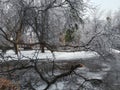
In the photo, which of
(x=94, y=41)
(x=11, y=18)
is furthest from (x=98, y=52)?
(x=11, y=18)

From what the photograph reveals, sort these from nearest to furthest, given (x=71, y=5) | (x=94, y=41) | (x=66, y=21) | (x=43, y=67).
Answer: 1. (x=94, y=41)
2. (x=43, y=67)
3. (x=71, y=5)
4. (x=66, y=21)

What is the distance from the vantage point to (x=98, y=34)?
6.32 metres

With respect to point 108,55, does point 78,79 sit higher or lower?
lower

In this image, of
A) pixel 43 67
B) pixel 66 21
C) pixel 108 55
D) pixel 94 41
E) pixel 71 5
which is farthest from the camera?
pixel 66 21

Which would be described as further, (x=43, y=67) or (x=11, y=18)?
(x=11, y=18)

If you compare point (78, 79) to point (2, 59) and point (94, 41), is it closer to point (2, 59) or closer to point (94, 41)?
point (94, 41)

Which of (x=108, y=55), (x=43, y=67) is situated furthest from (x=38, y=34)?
(x=108, y=55)

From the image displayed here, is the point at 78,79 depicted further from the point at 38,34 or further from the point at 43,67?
the point at 38,34

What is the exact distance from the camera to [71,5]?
29.1ft

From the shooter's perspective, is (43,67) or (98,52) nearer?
(98,52)

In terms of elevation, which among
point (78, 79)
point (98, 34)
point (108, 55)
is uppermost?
point (98, 34)

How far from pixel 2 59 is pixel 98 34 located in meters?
1.99

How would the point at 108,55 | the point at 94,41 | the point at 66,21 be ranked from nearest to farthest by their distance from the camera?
1. the point at 94,41
2. the point at 108,55
3. the point at 66,21

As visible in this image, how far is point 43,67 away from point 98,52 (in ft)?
5.72
